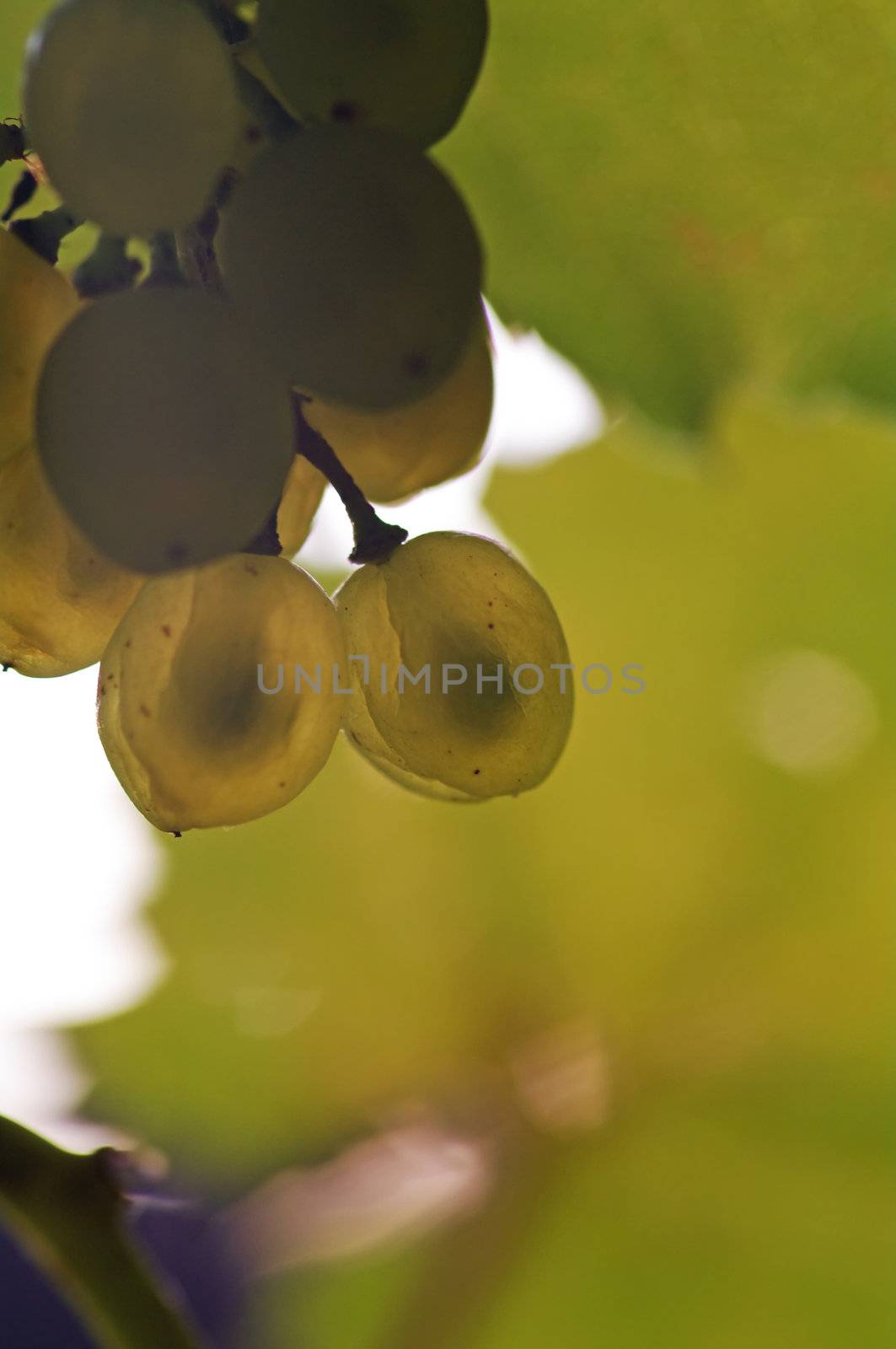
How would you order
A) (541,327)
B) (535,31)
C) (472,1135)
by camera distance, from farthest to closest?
(472,1135), (541,327), (535,31)

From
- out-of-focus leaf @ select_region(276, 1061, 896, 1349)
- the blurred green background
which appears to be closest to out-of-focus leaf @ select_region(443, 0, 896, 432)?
the blurred green background

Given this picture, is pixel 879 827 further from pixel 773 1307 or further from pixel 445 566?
pixel 445 566

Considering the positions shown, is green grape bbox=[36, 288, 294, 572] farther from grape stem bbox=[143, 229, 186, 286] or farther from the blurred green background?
the blurred green background

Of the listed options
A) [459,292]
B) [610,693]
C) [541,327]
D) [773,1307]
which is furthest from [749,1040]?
[459,292]

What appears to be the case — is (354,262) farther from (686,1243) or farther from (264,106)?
(686,1243)

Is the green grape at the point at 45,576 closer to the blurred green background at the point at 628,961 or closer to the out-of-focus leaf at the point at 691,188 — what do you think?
the out-of-focus leaf at the point at 691,188

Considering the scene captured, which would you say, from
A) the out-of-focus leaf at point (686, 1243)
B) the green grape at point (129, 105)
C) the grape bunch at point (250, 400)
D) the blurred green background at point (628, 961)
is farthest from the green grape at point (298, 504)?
the out-of-focus leaf at point (686, 1243)
